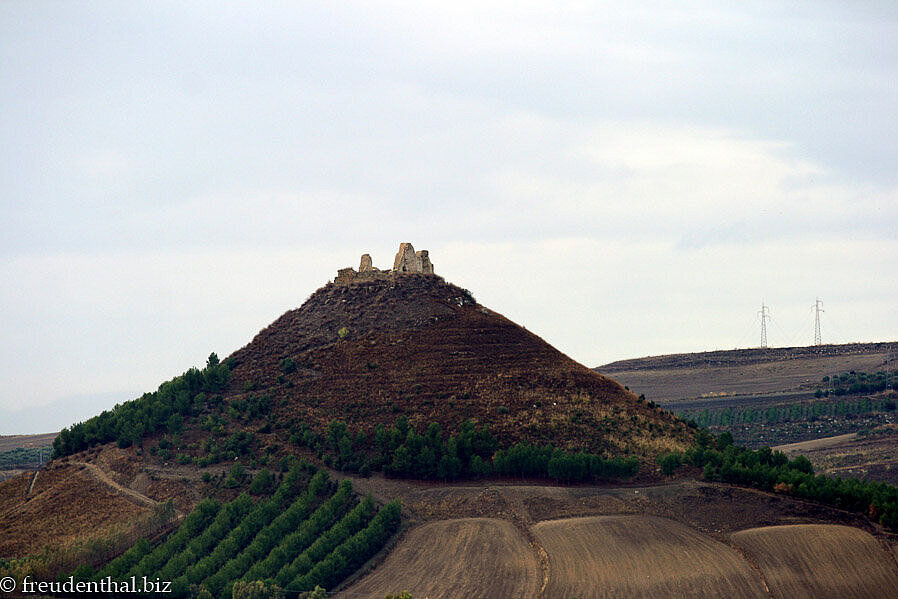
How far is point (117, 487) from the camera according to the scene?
93.2 metres

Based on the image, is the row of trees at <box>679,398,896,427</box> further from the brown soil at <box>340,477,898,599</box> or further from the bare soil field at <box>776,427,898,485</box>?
the brown soil at <box>340,477,898,599</box>

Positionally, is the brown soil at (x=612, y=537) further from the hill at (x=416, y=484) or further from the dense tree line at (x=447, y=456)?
the dense tree line at (x=447, y=456)

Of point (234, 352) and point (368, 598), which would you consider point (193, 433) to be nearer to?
point (234, 352)

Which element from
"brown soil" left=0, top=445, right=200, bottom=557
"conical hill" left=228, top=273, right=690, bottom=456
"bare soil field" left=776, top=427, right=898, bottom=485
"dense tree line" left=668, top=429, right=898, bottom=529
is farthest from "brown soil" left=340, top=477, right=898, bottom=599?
"bare soil field" left=776, top=427, right=898, bottom=485

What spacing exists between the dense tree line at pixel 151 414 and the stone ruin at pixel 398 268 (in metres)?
19.4

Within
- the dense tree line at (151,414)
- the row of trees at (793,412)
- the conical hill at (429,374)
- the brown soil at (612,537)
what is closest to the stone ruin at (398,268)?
the conical hill at (429,374)

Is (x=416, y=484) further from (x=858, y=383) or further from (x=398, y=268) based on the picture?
(x=858, y=383)

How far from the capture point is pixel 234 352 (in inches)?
4648

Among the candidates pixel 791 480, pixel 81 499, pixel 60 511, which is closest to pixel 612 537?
pixel 791 480

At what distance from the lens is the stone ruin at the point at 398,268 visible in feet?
399

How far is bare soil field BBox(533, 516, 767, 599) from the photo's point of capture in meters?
73.7

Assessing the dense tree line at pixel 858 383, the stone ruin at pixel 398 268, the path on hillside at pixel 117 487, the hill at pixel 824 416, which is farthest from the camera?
the dense tree line at pixel 858 383

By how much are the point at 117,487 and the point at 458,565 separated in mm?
33290

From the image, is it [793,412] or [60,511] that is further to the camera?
[793,412]
